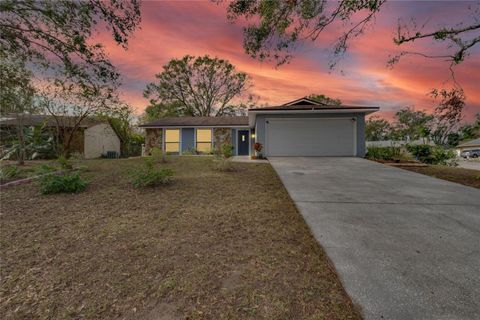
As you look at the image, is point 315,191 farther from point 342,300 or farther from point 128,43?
point 128,43

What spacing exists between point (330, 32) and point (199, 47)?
5.66 metres

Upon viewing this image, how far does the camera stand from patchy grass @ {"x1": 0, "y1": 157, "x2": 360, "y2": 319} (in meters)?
1.84

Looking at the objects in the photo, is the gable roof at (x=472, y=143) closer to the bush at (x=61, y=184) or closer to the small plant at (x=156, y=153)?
the small plant at (x=156, y=153)

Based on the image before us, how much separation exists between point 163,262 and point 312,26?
22.0 ft

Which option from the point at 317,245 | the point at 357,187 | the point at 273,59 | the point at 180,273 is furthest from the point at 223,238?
the point at 273,59

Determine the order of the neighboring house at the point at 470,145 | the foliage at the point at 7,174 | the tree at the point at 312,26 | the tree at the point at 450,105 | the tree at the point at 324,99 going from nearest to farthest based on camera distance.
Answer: the tree at the point at 312,26, the foliage at the point at 7,174, the tree at the point at 450,105, the tree at the point at 324,99, the neighboring house at the point at 470,145

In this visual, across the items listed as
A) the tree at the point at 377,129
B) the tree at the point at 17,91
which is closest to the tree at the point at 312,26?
the tree at the point at 17,91

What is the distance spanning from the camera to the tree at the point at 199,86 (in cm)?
2633

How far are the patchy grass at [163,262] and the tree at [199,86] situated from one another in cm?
2435

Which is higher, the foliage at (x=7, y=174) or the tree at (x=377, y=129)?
the tree at (x=377, y=129)

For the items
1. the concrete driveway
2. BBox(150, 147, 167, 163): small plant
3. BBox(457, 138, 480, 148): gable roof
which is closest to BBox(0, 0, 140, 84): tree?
BBox(150, 147, 167, 163): small plant

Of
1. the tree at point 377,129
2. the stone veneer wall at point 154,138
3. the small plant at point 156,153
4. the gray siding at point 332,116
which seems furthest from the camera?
the tree at point 377,129

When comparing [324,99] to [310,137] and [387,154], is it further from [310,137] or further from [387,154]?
[310,137]

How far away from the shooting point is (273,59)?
691cm
